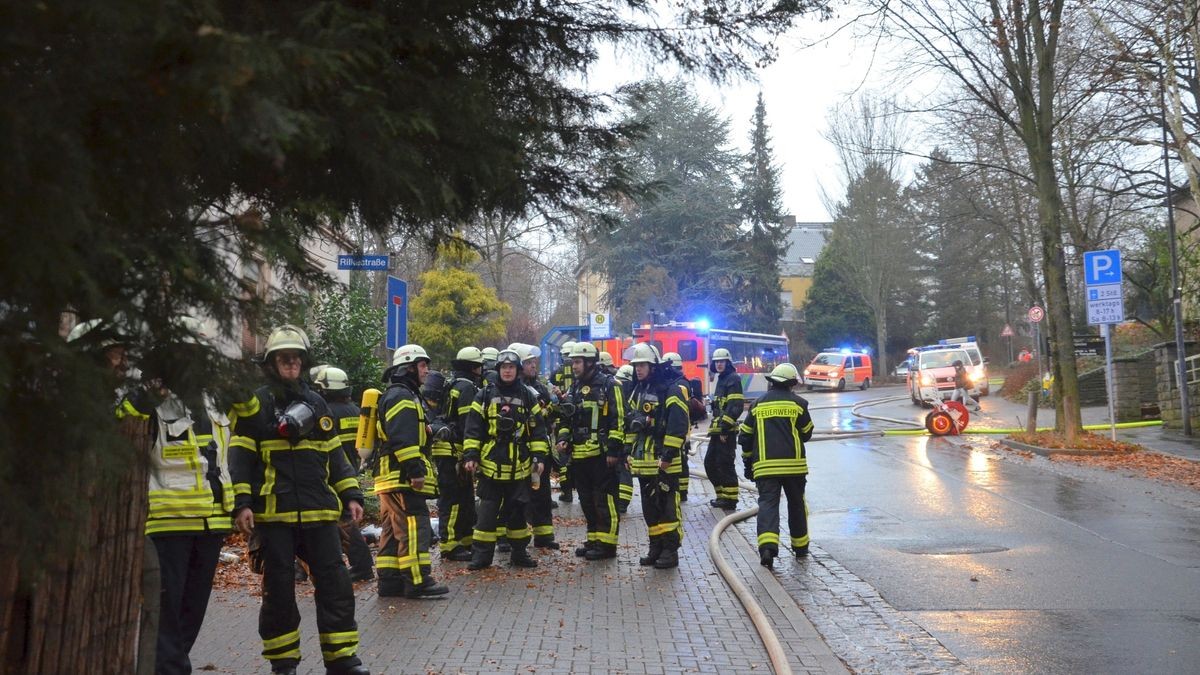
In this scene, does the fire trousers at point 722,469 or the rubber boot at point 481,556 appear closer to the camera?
the rubber boot at point 481,556

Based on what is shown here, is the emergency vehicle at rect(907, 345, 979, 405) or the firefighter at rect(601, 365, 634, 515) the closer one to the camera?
the firefighter at rect(601, 365, 634, 515)

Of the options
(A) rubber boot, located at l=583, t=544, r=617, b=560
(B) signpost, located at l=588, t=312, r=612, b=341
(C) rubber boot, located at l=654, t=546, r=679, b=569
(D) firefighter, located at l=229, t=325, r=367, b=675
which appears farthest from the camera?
(B) signpost, located at l=588, t=312, r=612, b=341

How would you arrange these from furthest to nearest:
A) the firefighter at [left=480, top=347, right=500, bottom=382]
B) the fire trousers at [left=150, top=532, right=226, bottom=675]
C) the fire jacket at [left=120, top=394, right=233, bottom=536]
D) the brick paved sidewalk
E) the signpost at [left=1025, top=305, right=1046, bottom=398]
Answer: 1. the signpost at [left=1025, top=305, right=1046, bottom=398]
2. the firefighter at [left=480, top=347, right=500, bottom=382]
3. the brick paved sidewalk
4. the fire jacket at [left=120, top=394, right=233, bottom=536]
5. the fire trousers at [left=150, top=532, right=226, bottom=675]

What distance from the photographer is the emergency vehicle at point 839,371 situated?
52.2 m

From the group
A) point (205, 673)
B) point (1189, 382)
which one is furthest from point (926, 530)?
point (1189, 382)

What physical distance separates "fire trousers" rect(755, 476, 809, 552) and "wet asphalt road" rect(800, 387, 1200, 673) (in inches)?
18.4

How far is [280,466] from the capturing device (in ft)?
20.4

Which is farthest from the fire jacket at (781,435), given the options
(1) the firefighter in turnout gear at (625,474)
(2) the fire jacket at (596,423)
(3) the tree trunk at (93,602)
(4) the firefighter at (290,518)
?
(3) the tree trunk at (93,602)

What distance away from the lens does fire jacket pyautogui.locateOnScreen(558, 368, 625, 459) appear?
10625mm

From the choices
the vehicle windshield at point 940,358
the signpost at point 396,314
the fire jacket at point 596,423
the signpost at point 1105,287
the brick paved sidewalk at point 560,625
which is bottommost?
the brick paved sidewalk at point 560,625

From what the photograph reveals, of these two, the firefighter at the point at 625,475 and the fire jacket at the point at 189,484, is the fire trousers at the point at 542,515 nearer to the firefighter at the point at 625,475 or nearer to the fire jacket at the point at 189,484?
the firefighter at the point at 625,475

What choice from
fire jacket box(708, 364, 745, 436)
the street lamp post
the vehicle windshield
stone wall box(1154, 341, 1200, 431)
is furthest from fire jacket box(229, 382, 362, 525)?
the vehicle windshield

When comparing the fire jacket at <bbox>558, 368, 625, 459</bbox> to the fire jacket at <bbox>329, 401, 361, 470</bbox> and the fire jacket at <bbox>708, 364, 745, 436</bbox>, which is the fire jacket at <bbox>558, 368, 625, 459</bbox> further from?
the fire jacket at <bbox>708, 364, 745, 436</bbox>

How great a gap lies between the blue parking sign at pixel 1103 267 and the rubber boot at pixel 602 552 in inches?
587
